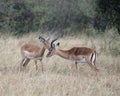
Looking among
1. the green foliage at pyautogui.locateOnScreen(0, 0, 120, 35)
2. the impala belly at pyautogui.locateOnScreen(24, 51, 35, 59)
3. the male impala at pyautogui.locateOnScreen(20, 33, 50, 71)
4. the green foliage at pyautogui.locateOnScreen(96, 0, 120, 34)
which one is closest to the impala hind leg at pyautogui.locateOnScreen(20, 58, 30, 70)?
the male impala at pyautogui.locateOnScreen(20, 33, 50, 71)

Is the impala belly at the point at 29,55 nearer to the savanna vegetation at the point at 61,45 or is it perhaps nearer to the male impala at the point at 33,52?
the male impala at the point at 33,52

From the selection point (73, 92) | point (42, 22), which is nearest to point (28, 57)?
point (73, 92)

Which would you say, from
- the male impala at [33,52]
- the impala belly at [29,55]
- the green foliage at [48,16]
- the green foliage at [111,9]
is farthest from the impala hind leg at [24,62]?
the green foliage at [48,16]

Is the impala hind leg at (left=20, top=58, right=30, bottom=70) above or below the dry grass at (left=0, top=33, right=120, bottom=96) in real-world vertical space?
above

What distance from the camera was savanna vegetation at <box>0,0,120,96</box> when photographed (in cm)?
686

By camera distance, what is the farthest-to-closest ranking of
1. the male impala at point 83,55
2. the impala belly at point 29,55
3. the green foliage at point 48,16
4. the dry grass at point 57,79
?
1. the green foliage at point 48,16
2. the impala belly at point 29,55
3. the male impala at point 83,55
4. the dry grass at point 57,79

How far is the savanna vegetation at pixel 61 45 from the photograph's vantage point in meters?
6.86

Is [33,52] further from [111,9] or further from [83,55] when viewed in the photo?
[111,9]

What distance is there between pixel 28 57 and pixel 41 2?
10.4 metres

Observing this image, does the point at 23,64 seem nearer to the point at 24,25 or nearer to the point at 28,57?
the point at 28,57

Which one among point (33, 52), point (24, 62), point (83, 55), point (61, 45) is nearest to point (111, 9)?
point (83, 55)

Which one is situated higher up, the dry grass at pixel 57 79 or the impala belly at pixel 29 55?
the impala belly at pixel 29 55

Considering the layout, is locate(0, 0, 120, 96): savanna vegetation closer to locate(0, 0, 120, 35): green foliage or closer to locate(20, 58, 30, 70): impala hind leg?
locate(0, 0, 120, 35): green foliage

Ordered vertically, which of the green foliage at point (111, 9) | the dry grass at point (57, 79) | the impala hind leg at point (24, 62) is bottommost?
the dry grass at point (57, 79)
